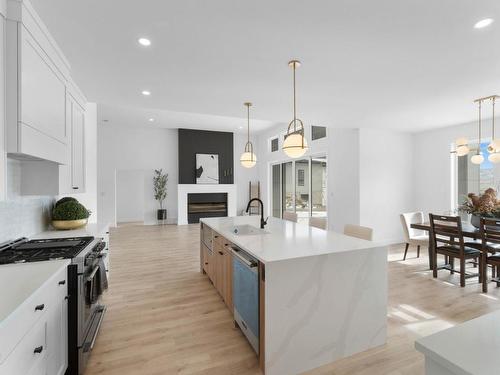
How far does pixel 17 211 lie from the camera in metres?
2.33

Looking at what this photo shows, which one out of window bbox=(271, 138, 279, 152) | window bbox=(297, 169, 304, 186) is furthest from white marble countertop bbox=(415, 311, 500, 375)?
window bbox=(271, 138, 279, 152)

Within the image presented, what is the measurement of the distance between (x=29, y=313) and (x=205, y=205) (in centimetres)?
818

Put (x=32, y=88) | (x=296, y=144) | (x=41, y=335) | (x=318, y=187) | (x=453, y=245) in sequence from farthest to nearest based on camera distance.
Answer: (x=318, y=187)
(x=453, y=245)
(x=296, y=144)
(x=32, y=88)
(x=41, y=335)

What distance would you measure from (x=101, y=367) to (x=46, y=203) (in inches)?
75.2

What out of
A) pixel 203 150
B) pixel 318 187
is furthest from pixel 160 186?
pixel 318 187

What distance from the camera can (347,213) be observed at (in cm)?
584

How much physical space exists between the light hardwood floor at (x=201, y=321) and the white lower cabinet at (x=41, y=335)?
0.48 meters

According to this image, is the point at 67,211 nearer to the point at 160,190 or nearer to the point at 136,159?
the point at 160,190

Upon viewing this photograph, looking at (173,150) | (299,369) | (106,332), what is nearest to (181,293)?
(106,332)

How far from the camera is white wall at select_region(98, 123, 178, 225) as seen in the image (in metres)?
8.48

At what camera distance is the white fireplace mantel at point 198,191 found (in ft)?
29.3

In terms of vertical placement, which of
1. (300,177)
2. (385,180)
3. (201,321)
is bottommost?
(201,321)

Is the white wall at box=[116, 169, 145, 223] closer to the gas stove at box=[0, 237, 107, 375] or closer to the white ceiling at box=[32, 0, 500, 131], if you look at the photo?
the white ceiling at box=[32, 0, 500, 131]

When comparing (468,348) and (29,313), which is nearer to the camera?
(468,348)
